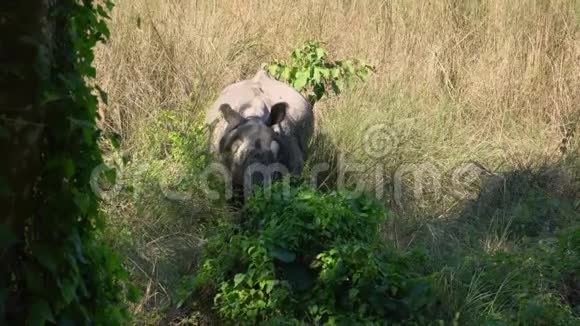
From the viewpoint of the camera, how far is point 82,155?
361 centimetres

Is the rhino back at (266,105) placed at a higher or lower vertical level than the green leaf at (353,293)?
higher

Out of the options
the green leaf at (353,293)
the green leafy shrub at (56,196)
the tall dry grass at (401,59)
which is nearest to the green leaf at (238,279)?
the green leaf at (353,293)

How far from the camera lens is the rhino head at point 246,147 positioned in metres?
8.41

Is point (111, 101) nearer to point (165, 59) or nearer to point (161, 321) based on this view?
point (165, 59)

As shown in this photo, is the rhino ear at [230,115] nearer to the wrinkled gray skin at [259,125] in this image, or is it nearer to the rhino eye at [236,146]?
the wrinkled gray skin at [259,125]

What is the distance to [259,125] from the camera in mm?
8664

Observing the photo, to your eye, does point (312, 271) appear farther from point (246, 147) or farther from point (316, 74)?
→ point (316, 74)

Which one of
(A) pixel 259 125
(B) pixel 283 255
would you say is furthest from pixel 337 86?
(B) pixel 283 255

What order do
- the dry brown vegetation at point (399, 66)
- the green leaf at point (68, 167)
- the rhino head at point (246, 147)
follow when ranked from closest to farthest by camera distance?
the green leaf at point (68, 167), the rhino head at point (246, 147), the dry brown vegetation at point (399, 66)

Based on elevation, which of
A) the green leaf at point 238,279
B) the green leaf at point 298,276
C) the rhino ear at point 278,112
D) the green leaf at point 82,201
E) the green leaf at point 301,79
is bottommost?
the green leaf at point 298,276

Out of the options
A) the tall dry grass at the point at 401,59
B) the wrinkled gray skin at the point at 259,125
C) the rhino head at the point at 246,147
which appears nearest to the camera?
the rhino head at the point at 246,147

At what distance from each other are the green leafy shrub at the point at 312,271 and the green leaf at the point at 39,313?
2.38 meters

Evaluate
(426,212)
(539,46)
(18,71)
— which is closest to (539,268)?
(426,212)

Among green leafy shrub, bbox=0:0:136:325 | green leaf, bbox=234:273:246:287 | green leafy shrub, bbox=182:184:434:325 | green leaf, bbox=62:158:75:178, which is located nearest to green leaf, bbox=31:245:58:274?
green leafy shrub, bbox=0:0:136:325
